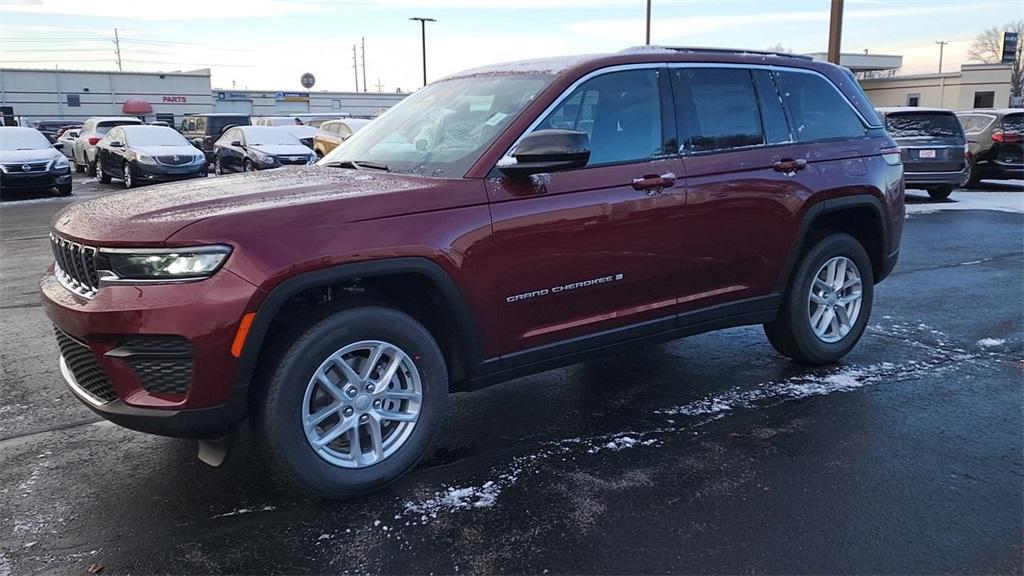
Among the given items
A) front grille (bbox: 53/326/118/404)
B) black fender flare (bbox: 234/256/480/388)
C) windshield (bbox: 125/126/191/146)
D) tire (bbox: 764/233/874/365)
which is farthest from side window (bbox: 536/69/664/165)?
windshield (bbox: 125/126/191/146)

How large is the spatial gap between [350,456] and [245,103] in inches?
2440

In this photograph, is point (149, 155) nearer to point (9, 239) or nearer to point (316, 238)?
point (9, 239)

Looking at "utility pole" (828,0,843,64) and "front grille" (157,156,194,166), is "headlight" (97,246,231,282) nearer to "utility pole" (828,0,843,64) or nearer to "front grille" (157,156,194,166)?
"utility pole" (828,0,843,64)

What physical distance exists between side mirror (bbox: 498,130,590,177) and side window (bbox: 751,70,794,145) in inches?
65.5

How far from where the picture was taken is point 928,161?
45.8 ft

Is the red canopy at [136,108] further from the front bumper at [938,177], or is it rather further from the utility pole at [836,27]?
the front bumper at [938,177]

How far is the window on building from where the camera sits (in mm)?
46188

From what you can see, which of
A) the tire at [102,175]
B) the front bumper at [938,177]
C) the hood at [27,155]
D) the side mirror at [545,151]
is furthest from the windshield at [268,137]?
the side mirror at [545,151]

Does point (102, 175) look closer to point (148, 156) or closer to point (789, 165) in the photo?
point (148, 156)

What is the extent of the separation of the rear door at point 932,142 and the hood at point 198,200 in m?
12.9

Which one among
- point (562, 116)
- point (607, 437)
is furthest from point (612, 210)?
point (607, 437)

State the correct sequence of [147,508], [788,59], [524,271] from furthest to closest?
[788,59]
[524,271]
[147,508]

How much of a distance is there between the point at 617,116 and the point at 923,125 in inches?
482

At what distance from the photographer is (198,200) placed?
3322 millimetres
